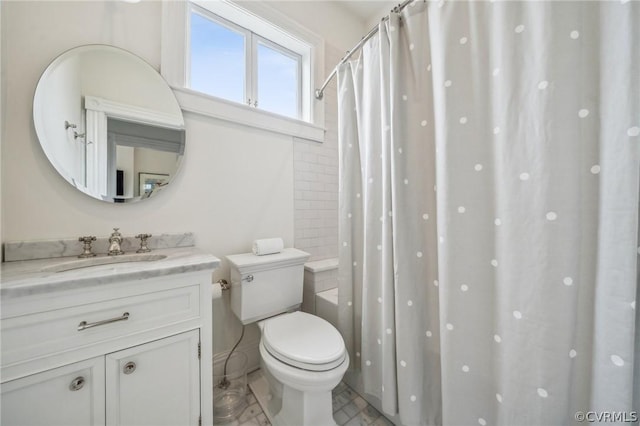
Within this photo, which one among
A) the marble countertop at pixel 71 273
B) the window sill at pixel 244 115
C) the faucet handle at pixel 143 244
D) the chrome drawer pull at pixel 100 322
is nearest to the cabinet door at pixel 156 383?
the chrome drawer pull at pixel 100 322

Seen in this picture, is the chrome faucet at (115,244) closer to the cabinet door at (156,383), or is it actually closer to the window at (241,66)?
the cabinet door at (156,383)

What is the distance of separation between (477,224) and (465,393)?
626 mm

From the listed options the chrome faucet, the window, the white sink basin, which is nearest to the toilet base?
the white sink basin

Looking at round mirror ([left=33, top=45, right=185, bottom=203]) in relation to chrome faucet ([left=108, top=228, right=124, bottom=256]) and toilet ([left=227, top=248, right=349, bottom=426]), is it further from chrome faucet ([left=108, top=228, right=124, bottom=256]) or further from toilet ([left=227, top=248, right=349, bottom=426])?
toilet ([left=227, top=248, right=349, bottom=426])

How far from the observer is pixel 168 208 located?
1281mm

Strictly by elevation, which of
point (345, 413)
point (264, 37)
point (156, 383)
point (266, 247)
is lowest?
point (345, 413)

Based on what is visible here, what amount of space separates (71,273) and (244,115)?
3.92ft

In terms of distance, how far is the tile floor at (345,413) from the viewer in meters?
1.18

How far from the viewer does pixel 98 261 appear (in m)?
0.98

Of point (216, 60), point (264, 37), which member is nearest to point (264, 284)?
point (216, 60)

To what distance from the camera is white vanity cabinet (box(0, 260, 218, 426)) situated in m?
Answer: 0.67

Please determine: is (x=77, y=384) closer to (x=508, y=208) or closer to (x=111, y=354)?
(x=111, y=354)

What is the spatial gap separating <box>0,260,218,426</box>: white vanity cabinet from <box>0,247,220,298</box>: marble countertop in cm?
2

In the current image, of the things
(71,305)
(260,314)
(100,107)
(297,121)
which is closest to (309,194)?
(297,121)
